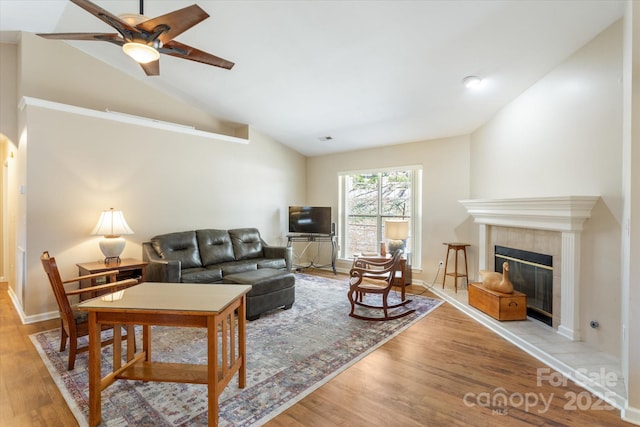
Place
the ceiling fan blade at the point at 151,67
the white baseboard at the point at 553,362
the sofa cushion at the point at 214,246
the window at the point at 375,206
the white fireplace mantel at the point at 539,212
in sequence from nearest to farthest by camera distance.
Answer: the white baseboard at the point at 553,362 < the ceiling fan blade at the point at 151,67 < the white fireplace mantel at the point at 539,212 < the sofa cushion at the point at 214,246 < the window at the point at 375,206

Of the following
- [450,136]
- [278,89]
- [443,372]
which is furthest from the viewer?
[450,136]

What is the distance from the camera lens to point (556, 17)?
2580 millimetres

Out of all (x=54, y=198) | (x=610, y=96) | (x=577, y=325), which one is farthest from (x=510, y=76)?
(x=54, y=198)

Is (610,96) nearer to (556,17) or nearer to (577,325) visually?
(556,17)

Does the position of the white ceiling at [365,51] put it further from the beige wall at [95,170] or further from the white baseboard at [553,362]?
the white baseboard at [553,362]

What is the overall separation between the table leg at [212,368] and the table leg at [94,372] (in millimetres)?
702

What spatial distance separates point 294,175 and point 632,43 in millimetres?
5560

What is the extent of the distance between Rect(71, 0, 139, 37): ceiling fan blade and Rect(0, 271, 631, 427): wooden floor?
2491 mm

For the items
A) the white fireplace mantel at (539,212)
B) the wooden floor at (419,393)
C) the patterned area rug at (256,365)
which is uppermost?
the white fireplace mantel at (539,212)

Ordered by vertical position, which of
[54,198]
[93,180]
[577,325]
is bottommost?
[577,325]

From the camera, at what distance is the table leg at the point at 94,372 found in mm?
1851

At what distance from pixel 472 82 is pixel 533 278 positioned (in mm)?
2389

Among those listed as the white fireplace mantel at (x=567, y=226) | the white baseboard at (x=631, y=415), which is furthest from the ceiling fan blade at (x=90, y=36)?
the white baseboard at (x=631, y=415)

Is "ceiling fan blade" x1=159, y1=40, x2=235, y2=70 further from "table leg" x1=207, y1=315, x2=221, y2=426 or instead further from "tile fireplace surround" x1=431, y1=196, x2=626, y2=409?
"tile fireplace surround" x1=431, y1=196, x2=626, y2=409
